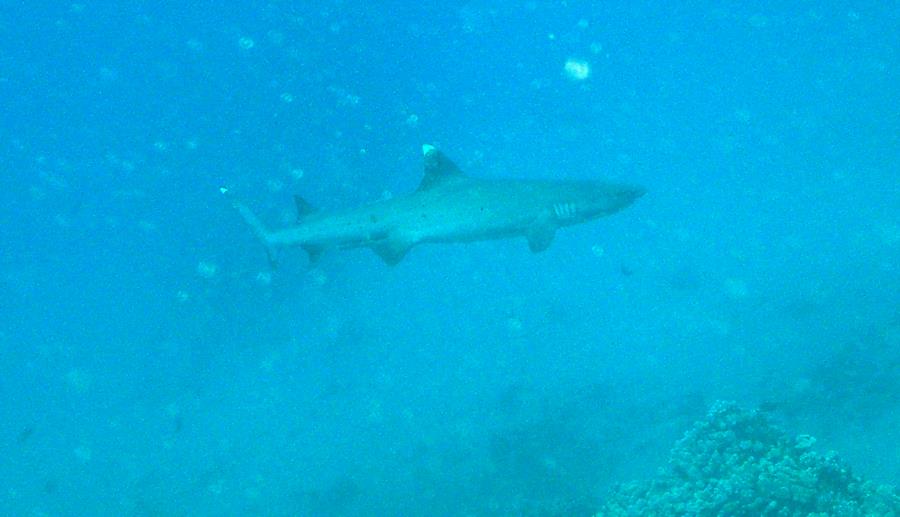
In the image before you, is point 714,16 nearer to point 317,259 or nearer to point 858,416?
point 858,416

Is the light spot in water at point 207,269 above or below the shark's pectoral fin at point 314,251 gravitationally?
above

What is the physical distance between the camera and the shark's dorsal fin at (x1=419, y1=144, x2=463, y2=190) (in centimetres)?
974

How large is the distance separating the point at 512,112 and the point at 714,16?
2729 cm

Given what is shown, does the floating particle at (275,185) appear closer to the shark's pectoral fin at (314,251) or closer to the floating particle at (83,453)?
the floating particle at (83,453)

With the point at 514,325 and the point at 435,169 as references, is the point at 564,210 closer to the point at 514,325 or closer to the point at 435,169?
the point at 435,169

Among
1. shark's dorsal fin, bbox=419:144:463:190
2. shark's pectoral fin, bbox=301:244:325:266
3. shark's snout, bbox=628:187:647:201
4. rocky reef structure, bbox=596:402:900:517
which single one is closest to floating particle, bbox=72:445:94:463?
shark's pectoral fin, bbox=301:244:325:266

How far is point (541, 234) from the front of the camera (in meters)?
9.81

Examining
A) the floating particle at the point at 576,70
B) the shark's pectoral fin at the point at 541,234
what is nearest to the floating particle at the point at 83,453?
the shark's pectoral fin at the point at 541,234

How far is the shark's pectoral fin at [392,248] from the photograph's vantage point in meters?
9.90

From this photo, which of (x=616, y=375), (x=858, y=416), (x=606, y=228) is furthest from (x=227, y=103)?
(x=858, y=416)

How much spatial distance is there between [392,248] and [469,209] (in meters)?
1.26

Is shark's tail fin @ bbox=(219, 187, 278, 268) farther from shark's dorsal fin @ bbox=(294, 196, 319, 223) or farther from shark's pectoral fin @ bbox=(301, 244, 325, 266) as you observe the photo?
shark's pectoral fin @ bbox=(301, 244, 325, 266)

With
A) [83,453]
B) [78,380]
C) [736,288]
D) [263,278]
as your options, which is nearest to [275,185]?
[263,278]

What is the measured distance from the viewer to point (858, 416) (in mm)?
16828
